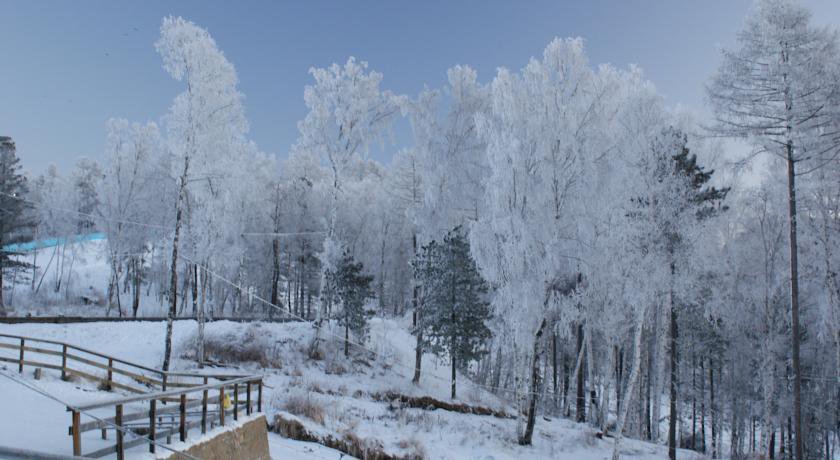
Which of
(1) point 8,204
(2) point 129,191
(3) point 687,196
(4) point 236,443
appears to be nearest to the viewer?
(4) point 236,443

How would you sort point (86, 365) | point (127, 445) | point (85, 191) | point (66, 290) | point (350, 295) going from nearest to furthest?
point (127, 445) < point (86, 365) < point (350, 295) < point (66, 290) < point (85, 191)

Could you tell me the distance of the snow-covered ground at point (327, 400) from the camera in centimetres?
1072

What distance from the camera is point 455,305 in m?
22.9

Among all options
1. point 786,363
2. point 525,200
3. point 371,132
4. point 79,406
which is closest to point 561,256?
point 525,200

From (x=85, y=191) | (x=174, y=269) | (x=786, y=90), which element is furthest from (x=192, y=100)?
(x=85, y=191)

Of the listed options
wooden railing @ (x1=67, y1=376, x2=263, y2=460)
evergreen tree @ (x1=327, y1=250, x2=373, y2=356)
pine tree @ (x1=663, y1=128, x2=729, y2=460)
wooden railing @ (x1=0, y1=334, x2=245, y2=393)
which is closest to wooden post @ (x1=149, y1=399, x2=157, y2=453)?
wooden railing @ (x1=67, y1=376, x2=263, y2=460)

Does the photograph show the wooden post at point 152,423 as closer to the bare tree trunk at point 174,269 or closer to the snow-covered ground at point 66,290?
the bare tree trunk at point 174,269

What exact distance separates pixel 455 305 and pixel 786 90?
14735 mm

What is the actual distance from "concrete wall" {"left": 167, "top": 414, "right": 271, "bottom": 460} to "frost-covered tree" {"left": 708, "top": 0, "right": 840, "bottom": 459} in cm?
1369

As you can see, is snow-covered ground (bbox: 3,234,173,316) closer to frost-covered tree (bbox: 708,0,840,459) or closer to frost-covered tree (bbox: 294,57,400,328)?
frost-covered tree (bbox: 294,57,400,328)

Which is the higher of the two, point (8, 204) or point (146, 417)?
point (8, 204)

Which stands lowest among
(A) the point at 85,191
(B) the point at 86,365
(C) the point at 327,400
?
(C) the point at 327,400

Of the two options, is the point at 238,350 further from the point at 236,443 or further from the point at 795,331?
the point at 795,331

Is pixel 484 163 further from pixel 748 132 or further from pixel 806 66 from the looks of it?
pixel 806 66
